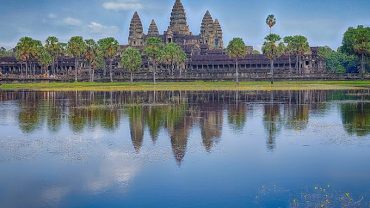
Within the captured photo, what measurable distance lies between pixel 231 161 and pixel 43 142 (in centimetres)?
1122

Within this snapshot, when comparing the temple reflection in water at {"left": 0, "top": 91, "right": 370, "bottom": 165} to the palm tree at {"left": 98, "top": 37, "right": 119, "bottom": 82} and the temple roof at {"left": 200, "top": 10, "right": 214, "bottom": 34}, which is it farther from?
the temple roof at {"left": 200, "top": 10, "right": 214, "bottom": 34}

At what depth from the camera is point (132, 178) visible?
808 inches

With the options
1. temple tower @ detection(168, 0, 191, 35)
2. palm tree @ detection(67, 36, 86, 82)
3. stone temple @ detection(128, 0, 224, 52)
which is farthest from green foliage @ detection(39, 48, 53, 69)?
temple tower @ detection(168, 0, 191, 35)

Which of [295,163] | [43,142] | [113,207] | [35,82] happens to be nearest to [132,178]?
[113,207]

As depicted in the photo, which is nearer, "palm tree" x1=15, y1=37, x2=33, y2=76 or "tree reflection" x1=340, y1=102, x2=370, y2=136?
"tree reflection" x1=340, y1=102, x2=370, y2=136

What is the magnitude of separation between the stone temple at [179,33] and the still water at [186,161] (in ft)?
417

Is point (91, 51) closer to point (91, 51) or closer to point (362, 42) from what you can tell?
point (91, 51)

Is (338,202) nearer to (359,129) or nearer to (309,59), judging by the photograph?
(359,129)

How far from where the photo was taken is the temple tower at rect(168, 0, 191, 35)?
178m

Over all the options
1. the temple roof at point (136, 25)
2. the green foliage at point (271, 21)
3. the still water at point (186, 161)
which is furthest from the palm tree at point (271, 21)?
the still water at point (186, 161)

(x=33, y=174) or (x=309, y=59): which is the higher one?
(x=309, y=59)

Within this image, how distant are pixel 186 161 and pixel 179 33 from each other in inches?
6079

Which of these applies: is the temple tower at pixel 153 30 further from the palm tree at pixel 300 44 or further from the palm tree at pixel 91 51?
the palm tree at pixel 300 44

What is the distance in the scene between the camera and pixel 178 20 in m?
179
